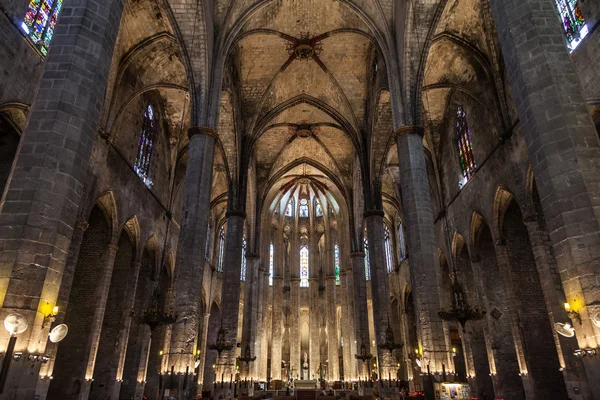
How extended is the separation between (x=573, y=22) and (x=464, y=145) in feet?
28.8

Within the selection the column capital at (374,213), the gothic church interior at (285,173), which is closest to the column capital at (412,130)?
the gothic church interior at (285,173)

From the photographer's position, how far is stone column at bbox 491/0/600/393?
245 inches

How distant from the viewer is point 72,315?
17.1 m

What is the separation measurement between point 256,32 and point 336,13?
163 inches

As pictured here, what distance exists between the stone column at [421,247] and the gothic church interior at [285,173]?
7 cm

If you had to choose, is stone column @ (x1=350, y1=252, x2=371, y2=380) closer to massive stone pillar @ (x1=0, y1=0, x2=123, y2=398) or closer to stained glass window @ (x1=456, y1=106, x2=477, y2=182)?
stained glass window @ (x1=456, y1=106, x2=477, y2=182)

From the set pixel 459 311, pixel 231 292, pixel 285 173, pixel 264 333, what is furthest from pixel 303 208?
pixel 459 311

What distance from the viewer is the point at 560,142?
6832 millimetres

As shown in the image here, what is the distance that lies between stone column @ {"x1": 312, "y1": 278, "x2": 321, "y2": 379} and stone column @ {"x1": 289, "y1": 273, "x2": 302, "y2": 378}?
1.15 m

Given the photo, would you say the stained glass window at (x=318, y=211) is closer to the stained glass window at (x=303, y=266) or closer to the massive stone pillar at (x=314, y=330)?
the stained glass window at (x=303, y=266)

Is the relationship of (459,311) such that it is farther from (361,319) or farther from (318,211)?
(318,211)

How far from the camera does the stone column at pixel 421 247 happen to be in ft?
40.8

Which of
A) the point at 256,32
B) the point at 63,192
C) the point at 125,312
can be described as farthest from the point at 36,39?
the point at 125,312

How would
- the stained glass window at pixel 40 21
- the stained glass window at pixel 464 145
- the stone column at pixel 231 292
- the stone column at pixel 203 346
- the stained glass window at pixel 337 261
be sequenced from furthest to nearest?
the stained glass window at pixel 337 261 < the stone column at pixel 203 346 < the stone column at pixel 231 292 < the stained glass window at pixel 464 145 < the stained glass window at pixel 40 21
